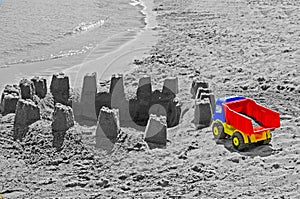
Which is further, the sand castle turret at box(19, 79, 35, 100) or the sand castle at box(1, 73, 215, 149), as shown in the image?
the sand castle turret at box(19, 79, 35, 100)

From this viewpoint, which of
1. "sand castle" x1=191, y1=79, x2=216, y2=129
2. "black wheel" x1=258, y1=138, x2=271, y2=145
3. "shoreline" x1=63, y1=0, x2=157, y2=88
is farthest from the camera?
"shoreline" x1=63, y1=0, x2=157, y2=88

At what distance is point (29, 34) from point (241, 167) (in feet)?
35.9

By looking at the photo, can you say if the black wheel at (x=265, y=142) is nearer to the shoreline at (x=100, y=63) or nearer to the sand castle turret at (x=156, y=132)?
the sand castle turret at (x=156, y=132)

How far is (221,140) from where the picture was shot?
23.7 ft

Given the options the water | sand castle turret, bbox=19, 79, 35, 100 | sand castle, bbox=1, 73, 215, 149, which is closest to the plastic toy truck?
sand castle, bbox=1, 73, 215, 149

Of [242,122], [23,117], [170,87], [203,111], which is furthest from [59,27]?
[242,122]

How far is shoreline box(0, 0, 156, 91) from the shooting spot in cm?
1148

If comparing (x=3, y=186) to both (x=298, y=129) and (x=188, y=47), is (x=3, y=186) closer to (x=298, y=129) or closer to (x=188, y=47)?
(x=298, y=129)

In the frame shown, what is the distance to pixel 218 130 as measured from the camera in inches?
286

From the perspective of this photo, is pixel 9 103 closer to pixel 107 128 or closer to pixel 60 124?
pixel 60 124

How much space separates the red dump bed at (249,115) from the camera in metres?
6.77

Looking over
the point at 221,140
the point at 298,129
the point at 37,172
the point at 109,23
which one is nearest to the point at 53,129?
the point at 37,172

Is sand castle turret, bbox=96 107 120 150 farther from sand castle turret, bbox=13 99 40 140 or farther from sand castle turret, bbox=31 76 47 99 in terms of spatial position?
sand castle turret, bbox=31 76 47 99

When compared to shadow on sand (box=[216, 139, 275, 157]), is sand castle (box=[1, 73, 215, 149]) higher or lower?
higher
